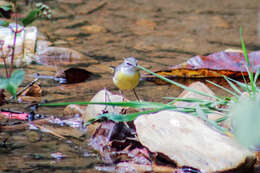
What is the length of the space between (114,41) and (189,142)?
3.40 m

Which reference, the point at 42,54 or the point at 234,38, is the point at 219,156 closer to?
the point at 42,54

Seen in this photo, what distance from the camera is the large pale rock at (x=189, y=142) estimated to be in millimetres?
1989

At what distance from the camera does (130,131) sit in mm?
2559

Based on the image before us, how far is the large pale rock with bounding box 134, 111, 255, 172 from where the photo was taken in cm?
199

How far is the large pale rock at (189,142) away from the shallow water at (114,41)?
1.26 feet

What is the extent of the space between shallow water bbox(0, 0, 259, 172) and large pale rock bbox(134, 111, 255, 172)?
1.26ft

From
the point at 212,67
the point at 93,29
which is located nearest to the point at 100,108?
the point at 212,67

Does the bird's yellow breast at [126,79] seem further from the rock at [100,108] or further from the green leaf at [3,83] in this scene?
the green leaf at [3,83]

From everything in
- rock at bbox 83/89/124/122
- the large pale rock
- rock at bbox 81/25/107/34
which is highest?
rock at bbox 81/25/107/34

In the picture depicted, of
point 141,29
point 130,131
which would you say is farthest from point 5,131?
point 141,29

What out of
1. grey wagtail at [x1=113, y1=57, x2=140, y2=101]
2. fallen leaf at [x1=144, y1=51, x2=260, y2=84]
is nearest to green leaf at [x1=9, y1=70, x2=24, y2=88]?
grey wagtail at [x1=113, y1=57, x2=140, y2=101]

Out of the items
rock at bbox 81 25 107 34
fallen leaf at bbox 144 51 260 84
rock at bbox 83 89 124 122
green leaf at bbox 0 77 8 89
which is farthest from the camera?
rock at bbox 81 25 107 34

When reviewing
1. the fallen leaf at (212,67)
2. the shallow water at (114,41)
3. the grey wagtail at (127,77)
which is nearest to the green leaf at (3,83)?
the shallow water at (114,41)

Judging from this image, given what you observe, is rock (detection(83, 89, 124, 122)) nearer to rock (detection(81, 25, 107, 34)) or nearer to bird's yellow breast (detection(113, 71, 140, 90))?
bird's yellow breast (detection(113, 71, 140, 90))
